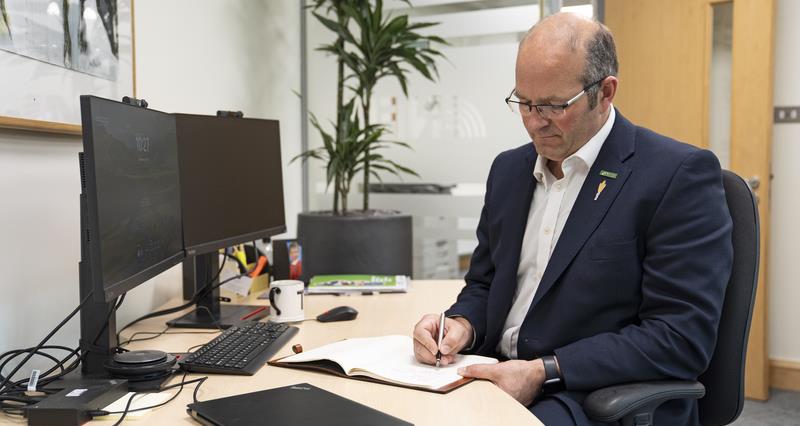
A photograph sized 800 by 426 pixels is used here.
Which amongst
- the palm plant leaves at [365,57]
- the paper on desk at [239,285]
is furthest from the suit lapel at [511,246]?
the palm plant leaves at [365,57]

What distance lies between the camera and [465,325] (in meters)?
1.53

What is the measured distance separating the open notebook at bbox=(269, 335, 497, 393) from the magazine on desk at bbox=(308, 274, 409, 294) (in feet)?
2.18

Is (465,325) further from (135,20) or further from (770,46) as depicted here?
(770,46)

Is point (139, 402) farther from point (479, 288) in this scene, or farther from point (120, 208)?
point (479, 288)

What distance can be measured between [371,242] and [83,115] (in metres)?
1.84

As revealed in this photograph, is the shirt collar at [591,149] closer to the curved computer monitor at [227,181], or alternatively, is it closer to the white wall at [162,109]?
the curved computer monitor at [227,181]

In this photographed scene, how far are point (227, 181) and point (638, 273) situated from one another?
1073 mm

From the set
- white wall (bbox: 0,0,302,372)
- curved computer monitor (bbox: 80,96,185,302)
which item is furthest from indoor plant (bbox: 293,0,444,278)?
curved computer monitor (bbox: 80,96,185,302)

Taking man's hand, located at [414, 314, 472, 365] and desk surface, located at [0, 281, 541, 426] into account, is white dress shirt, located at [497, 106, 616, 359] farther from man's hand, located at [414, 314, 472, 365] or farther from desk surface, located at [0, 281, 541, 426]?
desk surface, located at [0, 281, 541, 426]

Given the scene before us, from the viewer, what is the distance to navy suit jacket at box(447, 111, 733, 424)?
4.24ft

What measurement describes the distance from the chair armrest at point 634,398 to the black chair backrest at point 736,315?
4.7 inches

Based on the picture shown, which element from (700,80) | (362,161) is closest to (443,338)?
(362,161)

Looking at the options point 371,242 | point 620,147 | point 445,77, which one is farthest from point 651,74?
point 620,147

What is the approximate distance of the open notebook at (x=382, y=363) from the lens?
1237 millimetres
